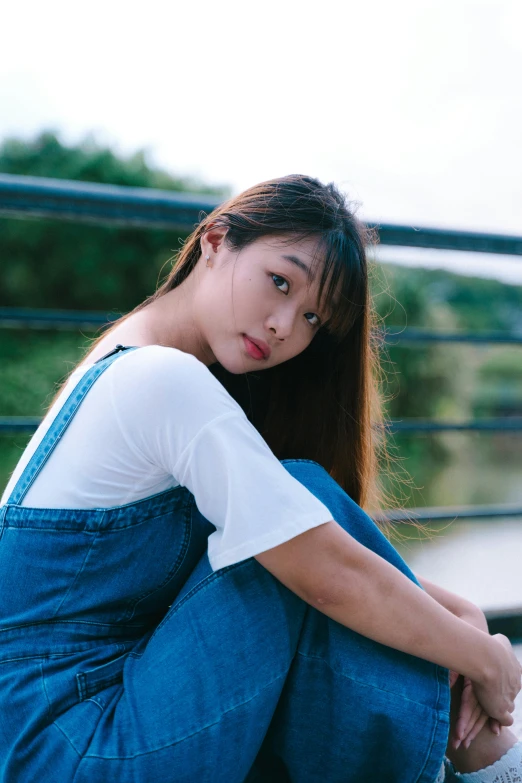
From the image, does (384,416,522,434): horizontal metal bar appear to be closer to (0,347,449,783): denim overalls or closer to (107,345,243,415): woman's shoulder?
(0,347,449,783): denim overalls

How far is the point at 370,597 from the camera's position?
2.88ft

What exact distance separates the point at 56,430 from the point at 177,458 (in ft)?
0.55

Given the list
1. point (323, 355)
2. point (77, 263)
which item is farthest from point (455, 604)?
point (77, 263)

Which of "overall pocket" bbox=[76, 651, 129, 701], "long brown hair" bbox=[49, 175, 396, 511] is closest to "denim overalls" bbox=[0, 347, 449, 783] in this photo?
"overall pocket" bbox=[76, 651, 129, 701]

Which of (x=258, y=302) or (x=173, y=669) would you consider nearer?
(x=173, y=669)

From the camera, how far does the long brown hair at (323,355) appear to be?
3.56ft

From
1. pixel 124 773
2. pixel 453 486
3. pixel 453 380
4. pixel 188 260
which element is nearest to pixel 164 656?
pixel 124 773

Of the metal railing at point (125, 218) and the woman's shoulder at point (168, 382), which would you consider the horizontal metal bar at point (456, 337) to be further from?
the woman's shoulder at point (168, 382)

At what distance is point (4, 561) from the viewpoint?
0.88 meters

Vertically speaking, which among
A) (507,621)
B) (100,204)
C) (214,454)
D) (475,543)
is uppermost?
(100,204)

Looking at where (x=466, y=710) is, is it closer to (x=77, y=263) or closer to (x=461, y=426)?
(x=461, y=426)

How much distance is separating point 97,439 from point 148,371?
0.34 feet

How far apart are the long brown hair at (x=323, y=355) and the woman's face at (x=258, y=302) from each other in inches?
0.8

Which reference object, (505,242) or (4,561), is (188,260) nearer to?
(4,561)
